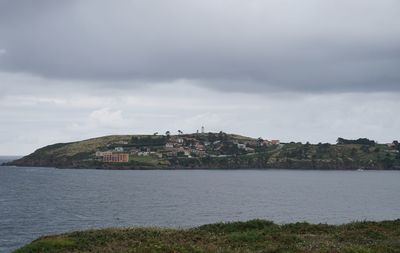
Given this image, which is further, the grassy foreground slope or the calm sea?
the calm sea

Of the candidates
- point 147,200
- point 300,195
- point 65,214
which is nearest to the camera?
point 65,214

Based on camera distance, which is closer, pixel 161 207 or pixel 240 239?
pixel 240 239

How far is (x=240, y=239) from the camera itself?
134 ft

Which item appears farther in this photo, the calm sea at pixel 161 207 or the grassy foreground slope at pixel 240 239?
the calm sea at pixel 161 207

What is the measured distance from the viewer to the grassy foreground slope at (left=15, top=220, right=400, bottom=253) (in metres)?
35.7

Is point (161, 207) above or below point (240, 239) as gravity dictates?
below

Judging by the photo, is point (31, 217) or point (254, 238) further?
point (31, 217)

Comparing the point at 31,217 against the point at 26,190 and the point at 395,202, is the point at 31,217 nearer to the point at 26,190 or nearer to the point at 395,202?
the point at 26,190

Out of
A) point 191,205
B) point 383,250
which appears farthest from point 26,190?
point 383,250

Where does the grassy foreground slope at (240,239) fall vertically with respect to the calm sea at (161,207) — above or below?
above

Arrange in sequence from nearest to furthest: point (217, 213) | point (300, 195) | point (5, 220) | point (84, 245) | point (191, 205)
Result: point (84, 245) → point (5, 220) → point (217, 213) → point (191, 205) → point (300, 195)

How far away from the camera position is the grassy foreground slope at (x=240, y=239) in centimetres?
3572

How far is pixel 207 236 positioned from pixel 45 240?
41.8ft

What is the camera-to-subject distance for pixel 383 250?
34.7 metres
